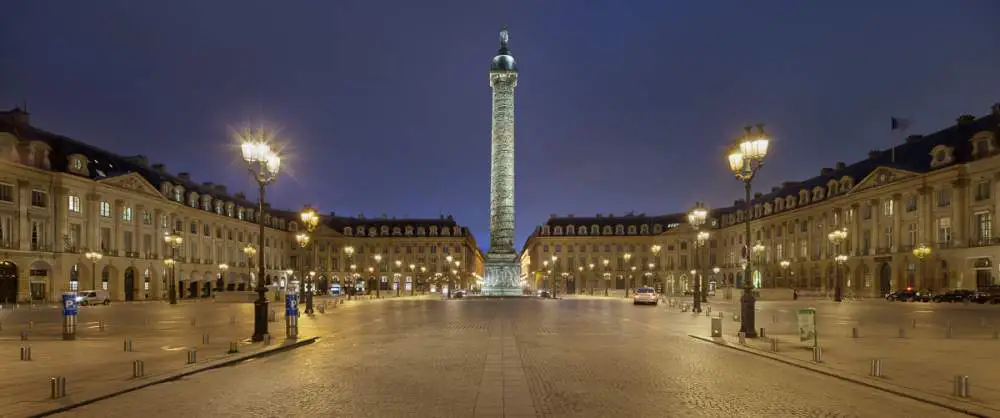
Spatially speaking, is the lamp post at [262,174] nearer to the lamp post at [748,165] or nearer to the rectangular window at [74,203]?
the lamp post at [748,165]

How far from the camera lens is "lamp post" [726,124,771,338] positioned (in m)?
23.6

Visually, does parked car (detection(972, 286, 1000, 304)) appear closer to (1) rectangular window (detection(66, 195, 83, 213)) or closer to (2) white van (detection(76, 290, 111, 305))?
(2) white van (detection(76, 290, 111, 305))

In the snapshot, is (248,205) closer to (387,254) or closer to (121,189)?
(387,254)

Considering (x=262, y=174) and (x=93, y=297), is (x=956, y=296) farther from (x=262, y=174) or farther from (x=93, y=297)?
(x=93, y=297)

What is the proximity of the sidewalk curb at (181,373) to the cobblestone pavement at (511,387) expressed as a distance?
26cm

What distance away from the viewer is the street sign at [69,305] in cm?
2466

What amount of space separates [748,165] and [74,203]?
66.2 m

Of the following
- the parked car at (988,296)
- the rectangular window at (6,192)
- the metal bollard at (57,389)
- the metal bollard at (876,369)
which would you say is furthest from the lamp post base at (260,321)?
the parked car at (988,296)

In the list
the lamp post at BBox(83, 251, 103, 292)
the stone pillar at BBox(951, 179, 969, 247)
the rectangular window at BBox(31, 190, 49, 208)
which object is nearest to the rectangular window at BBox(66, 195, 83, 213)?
the rectangular window at BBox(31, 190, 49, 208)

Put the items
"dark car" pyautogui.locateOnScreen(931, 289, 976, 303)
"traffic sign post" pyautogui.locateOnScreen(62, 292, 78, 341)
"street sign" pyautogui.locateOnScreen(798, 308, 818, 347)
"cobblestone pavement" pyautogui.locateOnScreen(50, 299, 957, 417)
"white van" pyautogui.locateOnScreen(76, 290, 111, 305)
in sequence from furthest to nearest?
"white van" pyautogui.locateOnScreen(76, 290, 111, 305)
"dark car" pyautogui.locateOnScreen(931, 289, 976, 303)
"traffic sign post" pyautogui.locateOnScreen(62, 292, 78, 341)
"street sign" pyautogui.locateOnScreen(798, 308, 818, 347)
"cobblestone pavement" pyautogui.locateOnScreen(50, 299, 957, 417)

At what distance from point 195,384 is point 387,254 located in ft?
440

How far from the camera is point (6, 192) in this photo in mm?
63500

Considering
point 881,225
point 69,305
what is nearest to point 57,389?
point 69,305

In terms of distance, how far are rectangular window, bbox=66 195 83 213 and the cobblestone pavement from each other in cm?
5911
